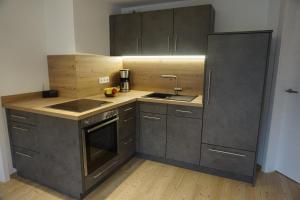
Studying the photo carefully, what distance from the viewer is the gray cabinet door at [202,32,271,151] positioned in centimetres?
208

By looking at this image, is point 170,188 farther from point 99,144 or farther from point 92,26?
point 92,26

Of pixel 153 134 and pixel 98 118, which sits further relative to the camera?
pixel 153 134

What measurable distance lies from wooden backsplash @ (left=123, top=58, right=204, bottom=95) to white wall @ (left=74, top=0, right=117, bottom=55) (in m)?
0.56

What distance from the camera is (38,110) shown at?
2.00 m

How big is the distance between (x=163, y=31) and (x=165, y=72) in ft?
2.14

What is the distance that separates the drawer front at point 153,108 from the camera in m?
2.61

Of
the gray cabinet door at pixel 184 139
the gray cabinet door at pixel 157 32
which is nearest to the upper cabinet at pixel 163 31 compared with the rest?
the gray cabinet door at pixel 157 32

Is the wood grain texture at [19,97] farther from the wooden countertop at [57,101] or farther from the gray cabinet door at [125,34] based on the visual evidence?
the gray cabinet door at [125,34]

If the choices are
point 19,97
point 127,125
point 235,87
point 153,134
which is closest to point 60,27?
point 19,97

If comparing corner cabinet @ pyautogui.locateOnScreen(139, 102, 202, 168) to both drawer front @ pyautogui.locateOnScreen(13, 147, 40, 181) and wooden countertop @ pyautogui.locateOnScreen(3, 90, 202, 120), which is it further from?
drawer front @ pyautogui.locateOnScreen(13, 147, 40, 181)

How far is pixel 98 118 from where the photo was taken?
81.7 inches

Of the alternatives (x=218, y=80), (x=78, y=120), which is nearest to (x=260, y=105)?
(x=218, y=80)

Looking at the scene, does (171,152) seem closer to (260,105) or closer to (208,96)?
(208,96)

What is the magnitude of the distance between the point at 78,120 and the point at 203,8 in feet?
6.47
